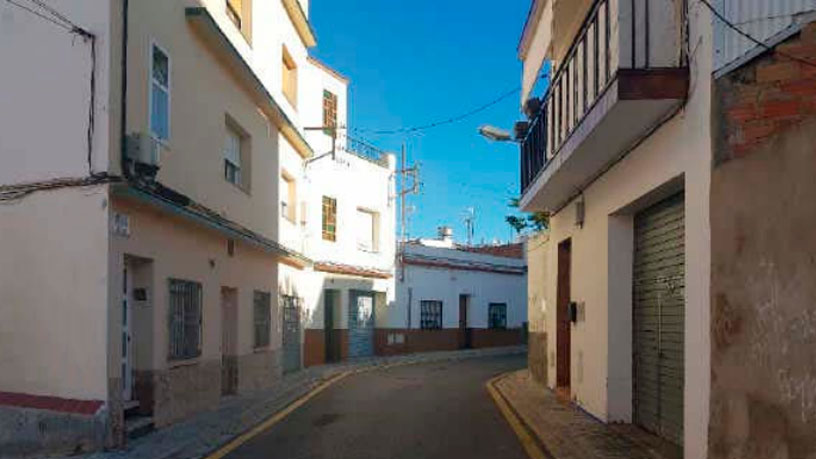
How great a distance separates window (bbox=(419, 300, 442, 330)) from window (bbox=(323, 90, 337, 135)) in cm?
898

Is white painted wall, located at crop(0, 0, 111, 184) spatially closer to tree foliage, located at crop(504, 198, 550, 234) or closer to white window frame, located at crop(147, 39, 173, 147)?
white window frame, located at crop(147, 39, 173, 147)

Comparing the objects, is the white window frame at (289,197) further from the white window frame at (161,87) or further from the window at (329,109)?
the white window frame at (161,87)

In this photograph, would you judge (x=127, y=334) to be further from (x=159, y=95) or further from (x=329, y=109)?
(x=329, y=109)

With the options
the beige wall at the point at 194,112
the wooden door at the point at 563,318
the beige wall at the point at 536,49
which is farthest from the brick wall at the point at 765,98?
the wooden door at the point at 563,318

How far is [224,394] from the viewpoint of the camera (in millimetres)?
17000

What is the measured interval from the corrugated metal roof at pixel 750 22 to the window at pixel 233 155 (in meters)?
10.7

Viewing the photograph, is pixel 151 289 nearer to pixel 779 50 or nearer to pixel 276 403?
pixel 276 403

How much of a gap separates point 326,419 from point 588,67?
646 centimetres

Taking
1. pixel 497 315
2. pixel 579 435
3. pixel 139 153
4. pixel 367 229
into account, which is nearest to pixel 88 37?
pixel 139 153

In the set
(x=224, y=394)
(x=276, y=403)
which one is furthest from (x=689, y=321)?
(x=224, y=394)

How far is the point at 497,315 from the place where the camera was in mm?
40812

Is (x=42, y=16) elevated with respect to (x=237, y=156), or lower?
elevated

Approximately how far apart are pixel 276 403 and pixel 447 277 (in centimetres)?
2162

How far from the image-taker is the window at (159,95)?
12305mm
